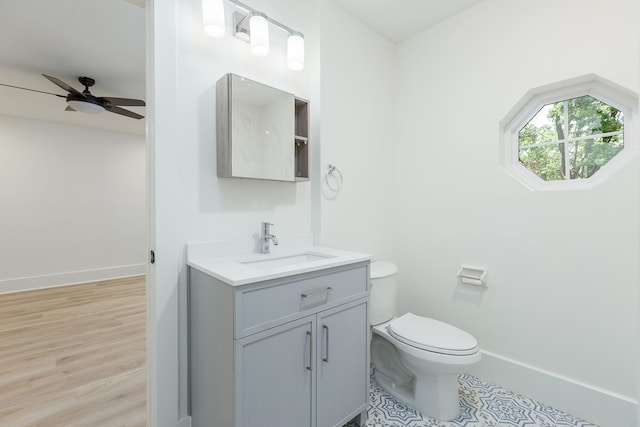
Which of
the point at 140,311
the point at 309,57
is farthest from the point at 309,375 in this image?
the point at 140,311

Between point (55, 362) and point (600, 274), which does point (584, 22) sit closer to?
point (600, 274)

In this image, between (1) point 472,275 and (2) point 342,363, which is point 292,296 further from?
(1) point 472,275

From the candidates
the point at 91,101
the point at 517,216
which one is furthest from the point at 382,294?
the point at 91,101

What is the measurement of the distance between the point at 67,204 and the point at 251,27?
4.23 meters

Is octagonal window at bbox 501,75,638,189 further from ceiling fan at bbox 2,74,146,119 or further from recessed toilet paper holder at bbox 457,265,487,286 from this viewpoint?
ceiling fan at bbox 2,74,146,119

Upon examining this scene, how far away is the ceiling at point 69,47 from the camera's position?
1873 mm

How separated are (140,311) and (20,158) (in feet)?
9.05

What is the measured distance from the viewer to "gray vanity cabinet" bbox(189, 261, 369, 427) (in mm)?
1052

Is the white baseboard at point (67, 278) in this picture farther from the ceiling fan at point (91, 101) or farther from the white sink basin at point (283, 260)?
the white sink basin at point (283, 260)

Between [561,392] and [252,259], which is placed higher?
[252,259]

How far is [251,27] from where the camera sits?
1519mm

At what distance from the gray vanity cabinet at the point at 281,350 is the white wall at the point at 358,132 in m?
0.61

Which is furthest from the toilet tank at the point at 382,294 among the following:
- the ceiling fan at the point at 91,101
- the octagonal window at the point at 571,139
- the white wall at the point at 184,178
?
the ceiling fan at the point at 91,101

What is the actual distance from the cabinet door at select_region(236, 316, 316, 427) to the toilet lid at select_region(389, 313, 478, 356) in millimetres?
613
